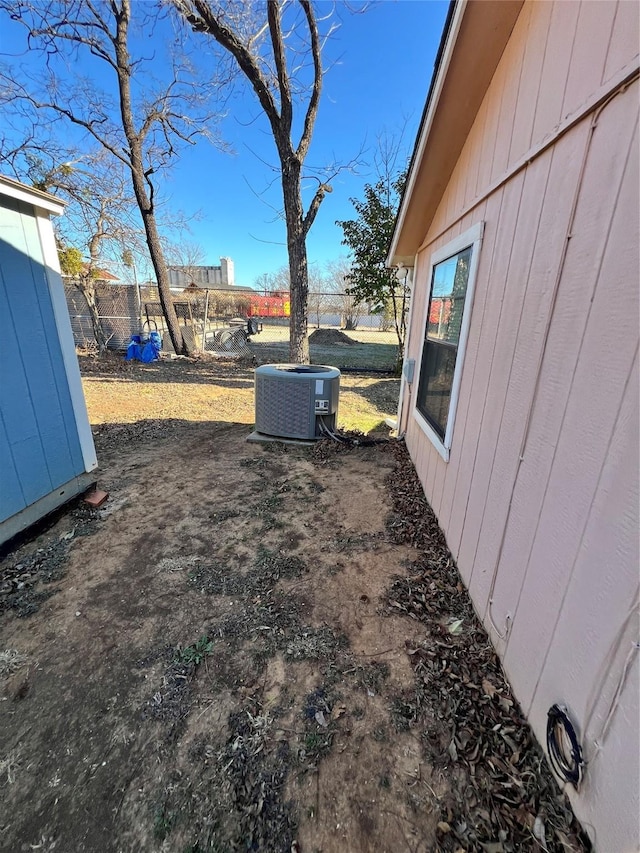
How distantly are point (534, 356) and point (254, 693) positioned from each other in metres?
1.87

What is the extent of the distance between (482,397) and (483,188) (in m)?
1.33

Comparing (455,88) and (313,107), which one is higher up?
(313,107)

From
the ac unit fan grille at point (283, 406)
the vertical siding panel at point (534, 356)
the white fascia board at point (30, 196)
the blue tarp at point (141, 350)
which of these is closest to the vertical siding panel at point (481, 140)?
the vertical siding panel at point (534, 356)

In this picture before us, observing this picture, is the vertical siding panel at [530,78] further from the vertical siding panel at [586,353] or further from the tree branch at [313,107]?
the tree branch at [313,107]

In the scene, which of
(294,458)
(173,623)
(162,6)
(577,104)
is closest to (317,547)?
(173,623)

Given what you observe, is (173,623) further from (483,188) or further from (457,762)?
(483,188)

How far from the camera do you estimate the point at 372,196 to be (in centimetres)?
861

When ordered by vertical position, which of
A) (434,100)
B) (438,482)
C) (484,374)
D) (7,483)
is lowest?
(438,482)

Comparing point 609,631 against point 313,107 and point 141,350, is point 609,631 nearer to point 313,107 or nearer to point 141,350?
point 313,107

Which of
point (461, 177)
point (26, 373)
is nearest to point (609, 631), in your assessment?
point (461, 177)

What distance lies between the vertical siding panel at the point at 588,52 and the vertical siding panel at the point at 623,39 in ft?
0.09

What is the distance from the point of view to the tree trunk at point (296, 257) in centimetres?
726

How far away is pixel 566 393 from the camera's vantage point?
1.26 meters

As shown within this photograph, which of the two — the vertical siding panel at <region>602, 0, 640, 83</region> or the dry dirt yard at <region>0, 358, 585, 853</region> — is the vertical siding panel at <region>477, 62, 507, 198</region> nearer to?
the vertical siding panel at <region>602, 0, 640, 83</region>
